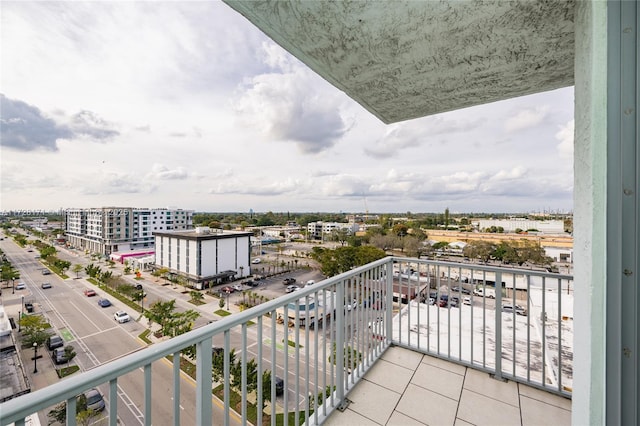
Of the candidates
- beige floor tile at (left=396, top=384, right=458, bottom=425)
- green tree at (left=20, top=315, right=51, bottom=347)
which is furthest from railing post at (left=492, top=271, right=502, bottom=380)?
green tree at (left=20, top=315, right=51, bottom=347)

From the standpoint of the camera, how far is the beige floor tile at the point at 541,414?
167 centimetres

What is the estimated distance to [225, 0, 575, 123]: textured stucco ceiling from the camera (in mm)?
1225

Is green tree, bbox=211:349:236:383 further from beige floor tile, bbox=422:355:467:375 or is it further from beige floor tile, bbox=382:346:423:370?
beige floor tile, bbox=422:355:467:375

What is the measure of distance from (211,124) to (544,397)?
8848 millimetres

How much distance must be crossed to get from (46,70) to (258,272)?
64.1ft

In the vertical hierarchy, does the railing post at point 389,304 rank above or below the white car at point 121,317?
above

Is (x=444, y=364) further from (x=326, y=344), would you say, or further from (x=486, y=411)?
(x=326, y=344)

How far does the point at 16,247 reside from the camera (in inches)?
699

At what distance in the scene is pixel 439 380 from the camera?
206cm

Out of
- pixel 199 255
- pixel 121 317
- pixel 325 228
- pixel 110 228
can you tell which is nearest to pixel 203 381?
pixel 121 317

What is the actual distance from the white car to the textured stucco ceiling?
1551cm

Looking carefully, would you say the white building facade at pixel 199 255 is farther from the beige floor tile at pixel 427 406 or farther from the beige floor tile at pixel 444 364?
the beige floor tile at pixel 427 406

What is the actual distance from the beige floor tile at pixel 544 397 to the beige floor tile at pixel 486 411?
0.78 ft

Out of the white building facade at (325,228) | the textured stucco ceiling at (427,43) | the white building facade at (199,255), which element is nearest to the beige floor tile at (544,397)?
the textured stucco ceiling at (427,43)
